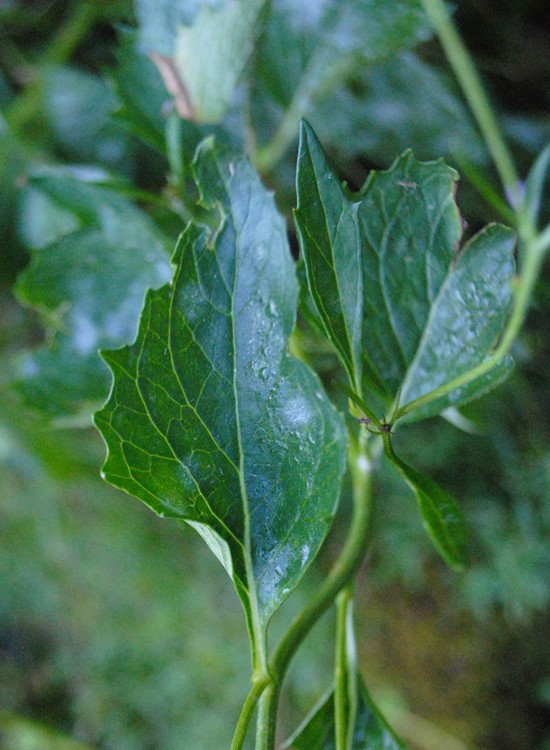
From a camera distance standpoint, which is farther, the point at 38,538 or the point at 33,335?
the point at 38,538

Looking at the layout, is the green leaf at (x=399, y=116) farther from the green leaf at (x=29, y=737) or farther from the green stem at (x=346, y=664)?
the green leaf at (x=29, y=737)

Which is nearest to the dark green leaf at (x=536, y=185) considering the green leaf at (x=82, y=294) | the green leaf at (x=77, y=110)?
the green leaf at (x=82, y=294)

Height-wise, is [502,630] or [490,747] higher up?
[502,630]

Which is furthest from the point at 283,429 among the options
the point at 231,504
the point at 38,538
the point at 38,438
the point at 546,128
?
the point at 38,538

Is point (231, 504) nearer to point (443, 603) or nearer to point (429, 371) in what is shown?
point (429, 371)

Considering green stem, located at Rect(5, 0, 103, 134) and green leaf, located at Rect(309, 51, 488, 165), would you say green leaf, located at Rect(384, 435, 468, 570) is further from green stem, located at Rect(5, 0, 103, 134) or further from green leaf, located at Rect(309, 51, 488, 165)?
green stem, located at Rect(5, 0, 103, 134)

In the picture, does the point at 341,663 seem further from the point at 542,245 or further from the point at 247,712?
the point at 542,245

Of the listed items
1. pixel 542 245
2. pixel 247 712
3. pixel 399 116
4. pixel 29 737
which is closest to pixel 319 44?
pixel 399 116
